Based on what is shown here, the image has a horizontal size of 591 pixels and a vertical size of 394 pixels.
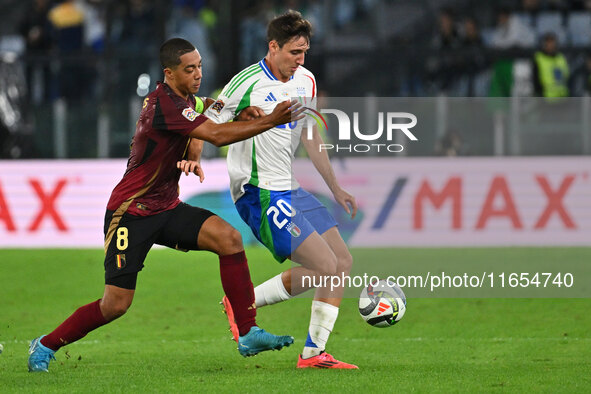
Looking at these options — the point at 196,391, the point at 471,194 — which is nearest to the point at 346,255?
the point at 196,391

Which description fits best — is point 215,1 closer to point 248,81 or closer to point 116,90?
point 116,90

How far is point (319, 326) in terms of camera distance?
6.94 meters

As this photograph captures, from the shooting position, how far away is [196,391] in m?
6.23

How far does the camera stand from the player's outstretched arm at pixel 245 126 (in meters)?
6.16

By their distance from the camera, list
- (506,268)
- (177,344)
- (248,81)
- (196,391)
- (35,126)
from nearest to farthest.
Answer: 1. (196,391)
2. (248,81)
3. (177,344)
4. (506,268)
5. (35,126)

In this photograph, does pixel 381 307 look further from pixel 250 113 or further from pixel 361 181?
pixel 361 181

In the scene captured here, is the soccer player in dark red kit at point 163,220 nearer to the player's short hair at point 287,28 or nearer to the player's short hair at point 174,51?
the player's short hair at point 174,51

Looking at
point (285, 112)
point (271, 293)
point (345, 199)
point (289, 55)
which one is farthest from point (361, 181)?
point (285, 112)

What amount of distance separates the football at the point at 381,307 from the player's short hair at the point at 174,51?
6.24 ft

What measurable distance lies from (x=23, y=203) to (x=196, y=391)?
8.51m

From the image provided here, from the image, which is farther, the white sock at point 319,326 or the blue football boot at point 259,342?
the white sock at point 319,326

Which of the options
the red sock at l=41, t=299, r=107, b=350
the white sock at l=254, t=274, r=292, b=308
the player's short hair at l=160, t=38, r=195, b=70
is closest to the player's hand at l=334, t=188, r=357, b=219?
the white sock at l=254, t=274, r=292, b=308

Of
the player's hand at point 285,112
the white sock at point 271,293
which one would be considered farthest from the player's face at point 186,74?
the white sock at point 271,293

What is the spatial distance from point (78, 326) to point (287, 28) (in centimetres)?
219
